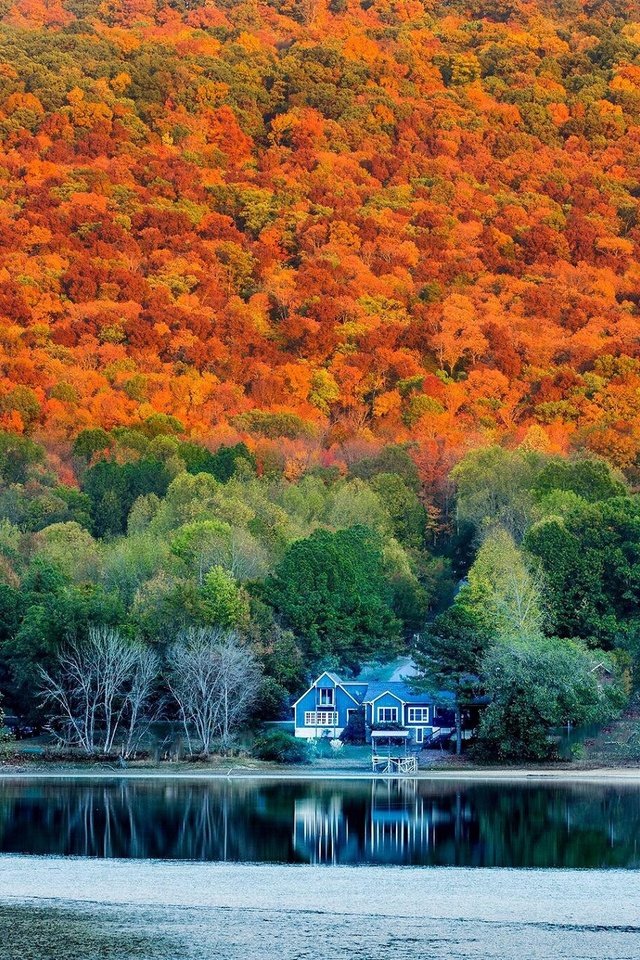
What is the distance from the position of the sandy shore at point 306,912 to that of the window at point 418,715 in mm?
34242

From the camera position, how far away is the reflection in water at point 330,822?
161 ft

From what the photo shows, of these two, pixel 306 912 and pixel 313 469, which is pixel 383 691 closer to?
pixel 306 912

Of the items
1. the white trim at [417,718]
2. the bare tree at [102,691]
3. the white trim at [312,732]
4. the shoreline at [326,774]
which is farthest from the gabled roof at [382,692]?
the bare tree at [102,691]

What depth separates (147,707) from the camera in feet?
267

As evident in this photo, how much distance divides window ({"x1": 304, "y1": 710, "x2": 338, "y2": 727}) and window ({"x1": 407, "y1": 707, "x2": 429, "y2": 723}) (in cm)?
363

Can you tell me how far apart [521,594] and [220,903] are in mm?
45239

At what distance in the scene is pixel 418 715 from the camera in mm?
80562

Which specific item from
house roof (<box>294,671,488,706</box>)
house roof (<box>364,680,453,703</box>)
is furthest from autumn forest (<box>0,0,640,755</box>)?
house roof (<box>364,680,453,703</box>)

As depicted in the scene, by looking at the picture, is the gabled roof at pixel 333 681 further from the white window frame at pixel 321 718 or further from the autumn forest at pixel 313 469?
the autumn forest at pixel 313 469

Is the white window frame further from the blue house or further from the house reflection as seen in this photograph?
the house reflection

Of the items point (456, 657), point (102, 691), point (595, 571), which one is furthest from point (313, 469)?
point (102, 691)

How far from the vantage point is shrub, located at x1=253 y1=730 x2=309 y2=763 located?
76.4m

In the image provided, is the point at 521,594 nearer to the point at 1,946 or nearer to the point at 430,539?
the point at 430,539

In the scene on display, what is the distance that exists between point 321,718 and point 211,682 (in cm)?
649
